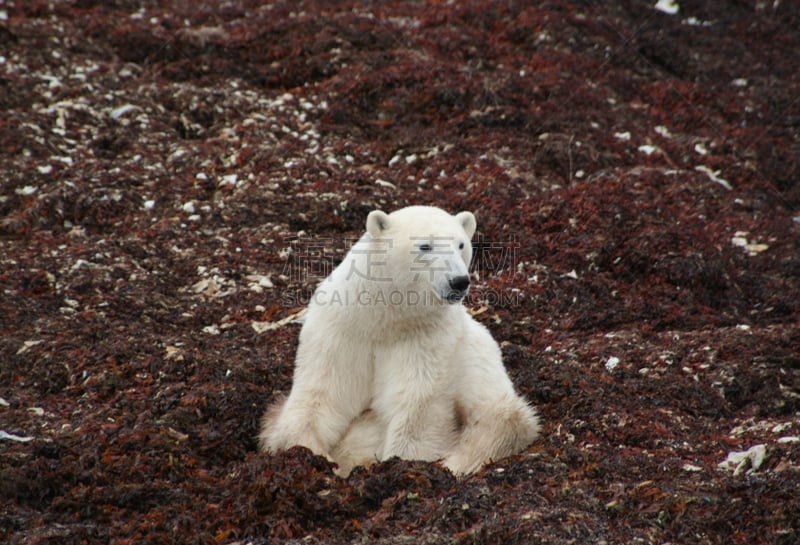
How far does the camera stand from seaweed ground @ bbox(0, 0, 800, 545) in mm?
4617

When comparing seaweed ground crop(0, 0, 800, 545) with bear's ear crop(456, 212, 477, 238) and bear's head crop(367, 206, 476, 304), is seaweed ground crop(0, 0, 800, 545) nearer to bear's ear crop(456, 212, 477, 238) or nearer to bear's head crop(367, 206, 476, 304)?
bear's head crop(367, 206, 476, 304)

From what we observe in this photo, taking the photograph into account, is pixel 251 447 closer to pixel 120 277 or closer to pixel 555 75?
pixel 120 277

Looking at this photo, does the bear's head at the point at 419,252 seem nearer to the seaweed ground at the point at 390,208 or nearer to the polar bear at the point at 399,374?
the polar bear at the point at 399,374

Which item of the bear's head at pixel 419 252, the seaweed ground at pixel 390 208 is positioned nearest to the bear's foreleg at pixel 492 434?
the seaweed ground at pixel 390 208

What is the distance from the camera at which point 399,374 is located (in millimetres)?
5445

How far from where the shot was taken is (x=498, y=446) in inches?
206

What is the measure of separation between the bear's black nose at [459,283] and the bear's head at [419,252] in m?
0.03

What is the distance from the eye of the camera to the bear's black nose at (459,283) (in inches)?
→ 198

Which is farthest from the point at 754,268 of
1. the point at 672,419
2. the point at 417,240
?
the point at 417,240

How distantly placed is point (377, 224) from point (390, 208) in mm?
3105

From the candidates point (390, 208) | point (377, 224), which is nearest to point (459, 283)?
point (377, 224)

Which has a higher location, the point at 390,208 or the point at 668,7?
the point at 668,7

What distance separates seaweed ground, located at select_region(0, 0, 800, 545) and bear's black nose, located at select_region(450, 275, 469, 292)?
42.1 inches

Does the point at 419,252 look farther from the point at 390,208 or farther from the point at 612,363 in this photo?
the point at 390,208
